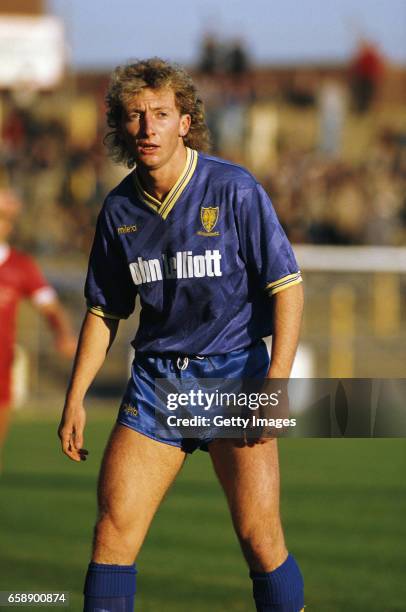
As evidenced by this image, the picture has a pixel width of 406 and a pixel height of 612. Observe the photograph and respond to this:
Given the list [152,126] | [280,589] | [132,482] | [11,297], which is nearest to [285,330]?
[132,482]

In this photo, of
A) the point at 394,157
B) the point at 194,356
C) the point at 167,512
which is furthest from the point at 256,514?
the point at 394,157

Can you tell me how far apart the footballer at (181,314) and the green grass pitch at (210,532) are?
2021mm

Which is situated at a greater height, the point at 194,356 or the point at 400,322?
the point at 194,356

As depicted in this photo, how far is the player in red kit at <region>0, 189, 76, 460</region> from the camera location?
1023 cm

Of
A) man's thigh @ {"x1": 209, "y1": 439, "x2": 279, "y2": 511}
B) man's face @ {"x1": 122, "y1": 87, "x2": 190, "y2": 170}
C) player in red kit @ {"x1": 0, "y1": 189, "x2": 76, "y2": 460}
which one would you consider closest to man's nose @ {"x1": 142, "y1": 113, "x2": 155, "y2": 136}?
man's face @ {"x1": 122, "y1": 87, "x2": 190, "y2": 170}

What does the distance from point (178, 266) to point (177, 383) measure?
18.4 inches

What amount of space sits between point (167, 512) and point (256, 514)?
5.82 meters

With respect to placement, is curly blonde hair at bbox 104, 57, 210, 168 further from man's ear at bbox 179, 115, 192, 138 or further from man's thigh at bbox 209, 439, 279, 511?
man's thigh at bbox 209, 439, 279, 511

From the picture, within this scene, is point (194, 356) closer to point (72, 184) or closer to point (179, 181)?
point (179, 181)

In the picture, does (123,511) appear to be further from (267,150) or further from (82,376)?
(267,150)

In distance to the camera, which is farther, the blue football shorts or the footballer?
the blue football shorts

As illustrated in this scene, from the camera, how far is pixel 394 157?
25.0 m

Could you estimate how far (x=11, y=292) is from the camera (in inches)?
415

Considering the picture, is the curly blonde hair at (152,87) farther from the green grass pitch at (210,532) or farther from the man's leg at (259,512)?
the green grass pitch at (210,532)
